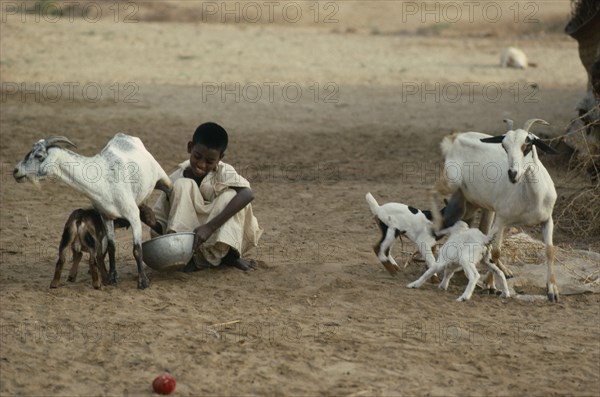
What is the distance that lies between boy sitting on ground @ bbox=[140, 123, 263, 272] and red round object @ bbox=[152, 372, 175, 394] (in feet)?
6.40

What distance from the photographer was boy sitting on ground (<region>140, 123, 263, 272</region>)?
24.4 feet

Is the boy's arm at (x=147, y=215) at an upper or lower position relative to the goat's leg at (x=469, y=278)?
upper

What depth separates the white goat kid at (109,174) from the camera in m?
6.73

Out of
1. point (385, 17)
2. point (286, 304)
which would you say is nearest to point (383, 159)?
point (286, 304)

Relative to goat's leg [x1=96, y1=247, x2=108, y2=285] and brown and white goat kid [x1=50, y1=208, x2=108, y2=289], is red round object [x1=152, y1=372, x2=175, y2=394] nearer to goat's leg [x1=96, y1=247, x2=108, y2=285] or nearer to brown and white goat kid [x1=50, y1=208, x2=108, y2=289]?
brown and white goat kid [x1=50, y1=208, x2=108, y2=289]

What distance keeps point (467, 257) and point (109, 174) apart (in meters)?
2.56

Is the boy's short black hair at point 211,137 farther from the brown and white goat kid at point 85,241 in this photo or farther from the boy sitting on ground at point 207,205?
the brown and white goat kid at point 85,241

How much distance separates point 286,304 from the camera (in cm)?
694

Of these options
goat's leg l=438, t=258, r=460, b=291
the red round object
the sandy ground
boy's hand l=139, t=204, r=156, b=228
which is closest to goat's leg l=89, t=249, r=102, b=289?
the sandy ground

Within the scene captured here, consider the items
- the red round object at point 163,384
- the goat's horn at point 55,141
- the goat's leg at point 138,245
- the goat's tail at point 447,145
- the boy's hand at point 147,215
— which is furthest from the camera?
the goat's tail at point 447,145

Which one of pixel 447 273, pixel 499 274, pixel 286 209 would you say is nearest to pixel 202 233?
pixel 447 273

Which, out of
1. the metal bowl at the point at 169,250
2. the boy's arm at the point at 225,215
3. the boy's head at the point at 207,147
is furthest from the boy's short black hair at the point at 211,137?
the metal bowl at the point at 169,250

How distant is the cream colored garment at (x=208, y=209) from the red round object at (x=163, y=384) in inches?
83.1

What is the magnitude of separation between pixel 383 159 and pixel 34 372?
706cm
